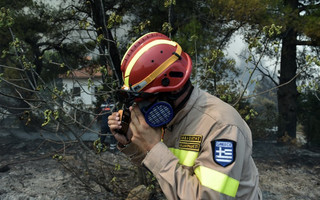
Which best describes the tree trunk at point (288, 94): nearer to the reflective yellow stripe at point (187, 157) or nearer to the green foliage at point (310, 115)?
the green foliage at point (310, 115)

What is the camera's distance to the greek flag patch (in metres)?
1.21

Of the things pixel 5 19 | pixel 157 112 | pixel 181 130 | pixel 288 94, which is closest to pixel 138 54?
pixel 157 112

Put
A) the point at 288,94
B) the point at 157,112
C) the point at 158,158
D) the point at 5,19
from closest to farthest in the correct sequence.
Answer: the point at 158,158
the point at 157,112
the point at 5,19
the point at 288,94

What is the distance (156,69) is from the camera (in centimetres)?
149

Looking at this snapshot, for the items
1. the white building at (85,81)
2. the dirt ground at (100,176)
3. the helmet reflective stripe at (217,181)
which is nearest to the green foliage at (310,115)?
the dirt ground at (100,176)

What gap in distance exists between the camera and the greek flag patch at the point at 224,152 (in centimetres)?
121

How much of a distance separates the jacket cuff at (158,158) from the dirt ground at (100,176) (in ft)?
8.17

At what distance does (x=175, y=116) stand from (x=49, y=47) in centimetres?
833

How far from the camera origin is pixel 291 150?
853cm

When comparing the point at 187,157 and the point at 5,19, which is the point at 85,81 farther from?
the point at 187,157

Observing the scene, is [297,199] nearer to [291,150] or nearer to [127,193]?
[127,193]

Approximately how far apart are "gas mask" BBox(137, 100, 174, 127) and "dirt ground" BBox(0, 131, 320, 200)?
2.44 m

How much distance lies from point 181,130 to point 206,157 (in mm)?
284

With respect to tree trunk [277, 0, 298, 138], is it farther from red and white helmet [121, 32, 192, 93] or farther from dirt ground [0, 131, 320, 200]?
red and white helmet [121, 32, 192, 93]
